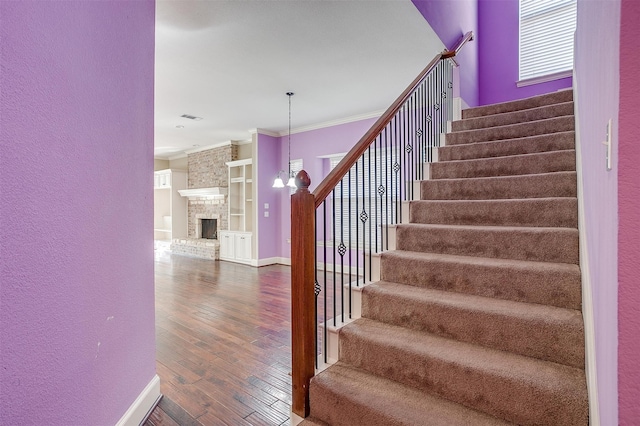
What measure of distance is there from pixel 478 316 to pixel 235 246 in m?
6.66

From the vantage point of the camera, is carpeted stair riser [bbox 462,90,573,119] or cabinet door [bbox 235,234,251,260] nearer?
carpeted stair riser [bbox 462,90,573,119]

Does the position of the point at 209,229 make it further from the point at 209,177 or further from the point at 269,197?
the point at 269,197

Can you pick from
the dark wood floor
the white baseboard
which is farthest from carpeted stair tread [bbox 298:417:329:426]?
the white baseboard

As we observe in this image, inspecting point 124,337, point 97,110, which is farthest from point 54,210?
point 124,337

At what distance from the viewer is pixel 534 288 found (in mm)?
1802

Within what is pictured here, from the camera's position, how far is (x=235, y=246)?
25.3 feet

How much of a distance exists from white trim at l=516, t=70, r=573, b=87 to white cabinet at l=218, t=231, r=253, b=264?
5.80m

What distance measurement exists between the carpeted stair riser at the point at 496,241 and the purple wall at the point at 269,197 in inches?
199

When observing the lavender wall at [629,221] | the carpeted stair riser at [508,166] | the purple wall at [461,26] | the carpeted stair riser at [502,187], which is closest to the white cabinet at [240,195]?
the purple wall at [461,26]

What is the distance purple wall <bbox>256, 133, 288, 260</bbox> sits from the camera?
723 centimetres

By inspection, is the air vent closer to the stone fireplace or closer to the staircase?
the stone fireplace

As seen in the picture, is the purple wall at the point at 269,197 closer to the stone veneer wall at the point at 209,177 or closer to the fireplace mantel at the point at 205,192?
the stone veneer wall at the point at 209,177

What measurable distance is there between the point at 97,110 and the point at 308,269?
132cm

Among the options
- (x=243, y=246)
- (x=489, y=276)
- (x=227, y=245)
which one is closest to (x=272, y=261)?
(x=243, y=246)
